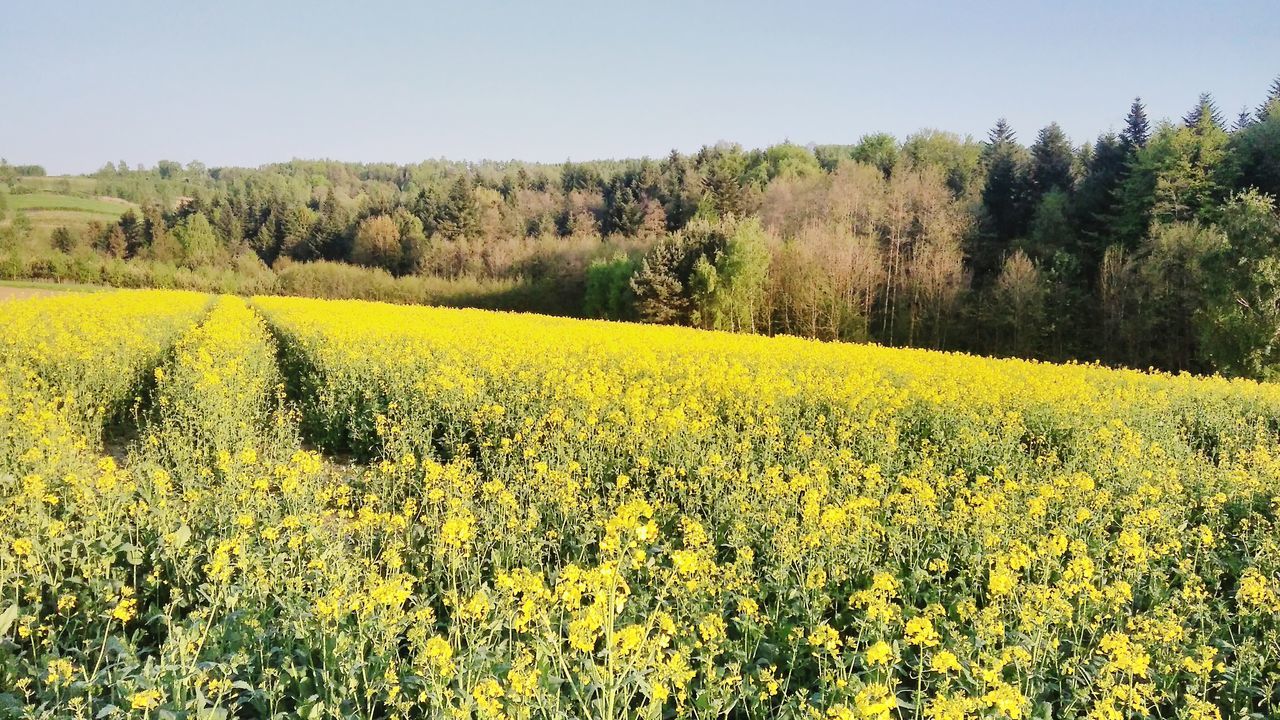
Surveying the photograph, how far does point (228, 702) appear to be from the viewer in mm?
3818

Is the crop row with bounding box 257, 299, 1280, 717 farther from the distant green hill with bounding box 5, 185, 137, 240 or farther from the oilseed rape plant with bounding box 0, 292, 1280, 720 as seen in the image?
the distant green hill with bounding box 5, 185, 137, 240

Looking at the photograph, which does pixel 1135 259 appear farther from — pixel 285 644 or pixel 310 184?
pixel 310 184

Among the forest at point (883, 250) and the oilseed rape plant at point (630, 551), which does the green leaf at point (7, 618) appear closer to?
the oilseed rape plant at point (630, 551)

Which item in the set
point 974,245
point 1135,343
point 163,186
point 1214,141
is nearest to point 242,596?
point 1135,343

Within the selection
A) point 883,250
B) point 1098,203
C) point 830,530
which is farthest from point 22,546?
point 1098,203

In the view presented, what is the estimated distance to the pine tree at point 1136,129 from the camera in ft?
131

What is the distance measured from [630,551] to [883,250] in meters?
38.4

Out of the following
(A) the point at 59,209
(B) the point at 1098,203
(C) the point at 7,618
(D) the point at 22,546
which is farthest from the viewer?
(A) the point at 59,209

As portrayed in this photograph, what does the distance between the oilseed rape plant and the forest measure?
21.9 meters

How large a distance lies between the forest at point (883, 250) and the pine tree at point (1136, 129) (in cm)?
10

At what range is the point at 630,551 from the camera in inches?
192

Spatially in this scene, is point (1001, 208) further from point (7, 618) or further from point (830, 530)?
point (7, 618)

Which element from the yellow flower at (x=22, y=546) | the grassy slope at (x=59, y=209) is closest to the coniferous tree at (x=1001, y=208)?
the yellow flower at (x=22, y=546)

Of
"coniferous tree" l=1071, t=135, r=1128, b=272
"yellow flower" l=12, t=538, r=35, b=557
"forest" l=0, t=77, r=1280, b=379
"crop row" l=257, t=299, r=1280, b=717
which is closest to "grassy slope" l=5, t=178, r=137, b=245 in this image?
"forest" l=0, t=77, r=1280, b=379
